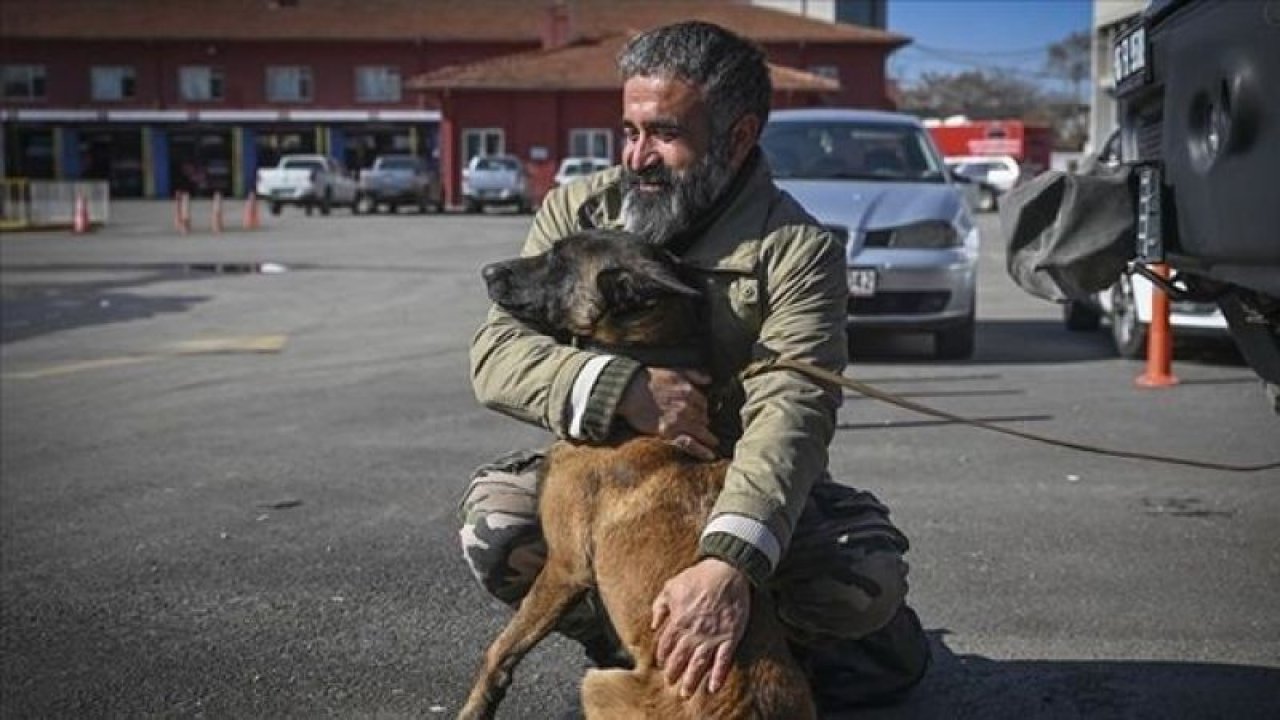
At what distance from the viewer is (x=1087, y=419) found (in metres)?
8.47

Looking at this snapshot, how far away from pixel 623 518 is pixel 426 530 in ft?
9.61

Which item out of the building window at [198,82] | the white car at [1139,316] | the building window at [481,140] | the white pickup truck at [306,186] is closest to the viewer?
the white car at [1139,316]

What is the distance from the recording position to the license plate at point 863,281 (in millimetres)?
10430

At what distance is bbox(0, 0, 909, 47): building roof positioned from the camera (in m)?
63.1

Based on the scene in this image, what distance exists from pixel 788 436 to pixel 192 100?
216 feet

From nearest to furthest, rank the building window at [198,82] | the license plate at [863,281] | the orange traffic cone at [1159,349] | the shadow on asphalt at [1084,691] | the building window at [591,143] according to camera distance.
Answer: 1. the shadow on asphalt at [1084,691]
2. the orange traffic cone at [1159,349]
3. the license plate at [863,281]
4. the building window at [591,143]
5. the building window at [198,82]

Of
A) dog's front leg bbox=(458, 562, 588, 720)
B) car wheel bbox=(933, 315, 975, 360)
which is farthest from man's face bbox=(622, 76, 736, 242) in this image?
car wheel bbox=(933, 315, 975, 360)

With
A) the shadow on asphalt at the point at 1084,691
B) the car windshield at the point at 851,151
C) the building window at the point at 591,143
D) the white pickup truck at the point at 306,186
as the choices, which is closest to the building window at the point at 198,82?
the white pickup truck at the point at 306,186

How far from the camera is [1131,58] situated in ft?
13.8

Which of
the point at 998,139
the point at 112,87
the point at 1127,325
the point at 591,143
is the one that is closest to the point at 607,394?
the point at 1127,325

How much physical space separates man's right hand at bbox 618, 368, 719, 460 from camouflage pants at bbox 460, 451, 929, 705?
1.42 ft

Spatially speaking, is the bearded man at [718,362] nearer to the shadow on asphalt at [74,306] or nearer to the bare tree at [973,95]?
the shadow on asphalt at [74,306]

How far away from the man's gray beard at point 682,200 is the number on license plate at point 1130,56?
4.56ft

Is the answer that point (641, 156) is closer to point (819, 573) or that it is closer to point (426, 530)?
point (819, 573)
